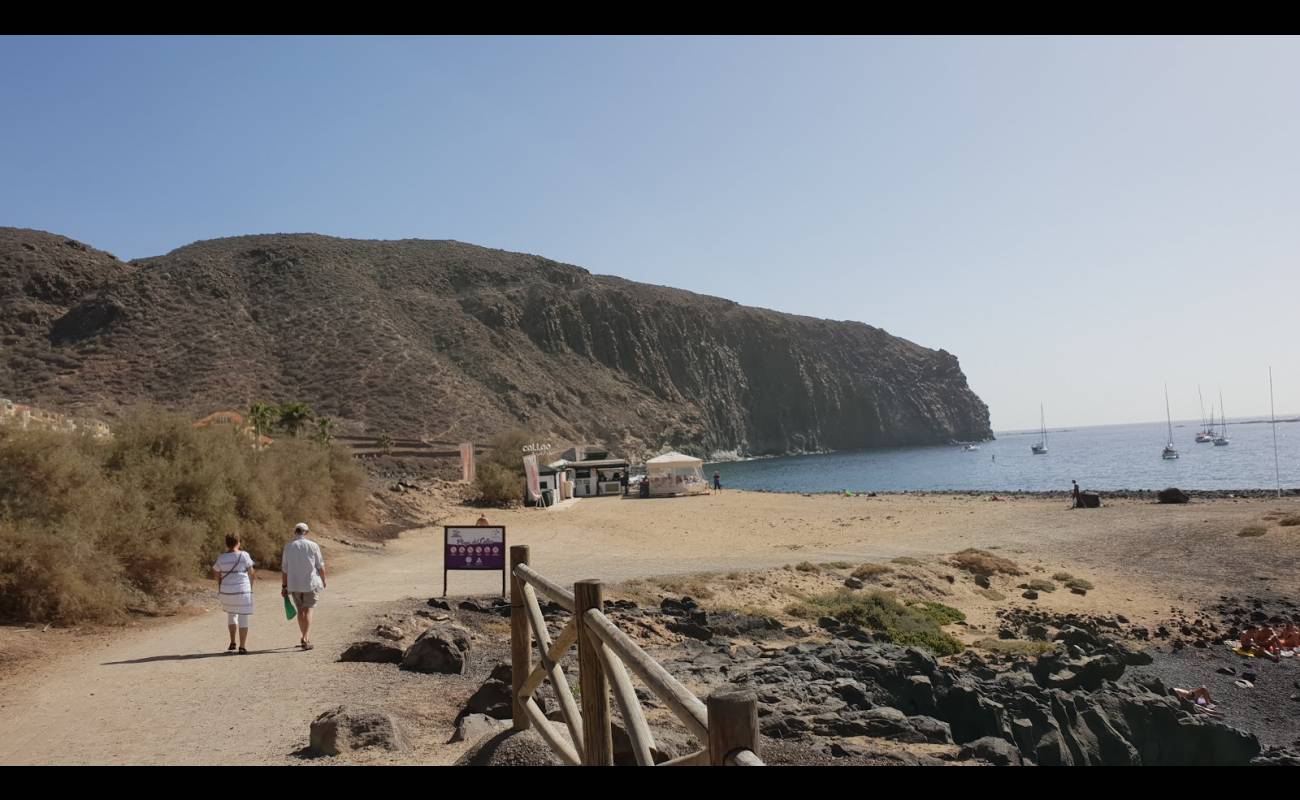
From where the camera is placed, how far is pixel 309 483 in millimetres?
21359

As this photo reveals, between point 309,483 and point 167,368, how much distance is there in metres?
43.6

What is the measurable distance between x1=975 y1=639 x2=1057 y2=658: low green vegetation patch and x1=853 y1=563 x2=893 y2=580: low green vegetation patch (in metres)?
4.23

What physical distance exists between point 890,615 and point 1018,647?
6.92 feet

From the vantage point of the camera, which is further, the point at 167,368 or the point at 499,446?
the point at 167,368

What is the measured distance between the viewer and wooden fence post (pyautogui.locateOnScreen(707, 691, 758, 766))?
83.2 inches

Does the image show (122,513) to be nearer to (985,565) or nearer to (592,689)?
(592,689)

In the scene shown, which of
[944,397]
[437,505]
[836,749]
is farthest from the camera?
[944,397]

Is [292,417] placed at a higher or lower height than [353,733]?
higher

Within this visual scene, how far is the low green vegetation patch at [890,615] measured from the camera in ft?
44.1

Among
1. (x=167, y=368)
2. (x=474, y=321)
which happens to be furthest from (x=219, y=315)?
(x=474, y=321)

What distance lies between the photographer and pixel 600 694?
383 centimetres

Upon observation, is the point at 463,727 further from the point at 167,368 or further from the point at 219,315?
the point at 219,315

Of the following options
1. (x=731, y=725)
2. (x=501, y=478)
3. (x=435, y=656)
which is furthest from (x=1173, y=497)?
(x=731, y=725)
